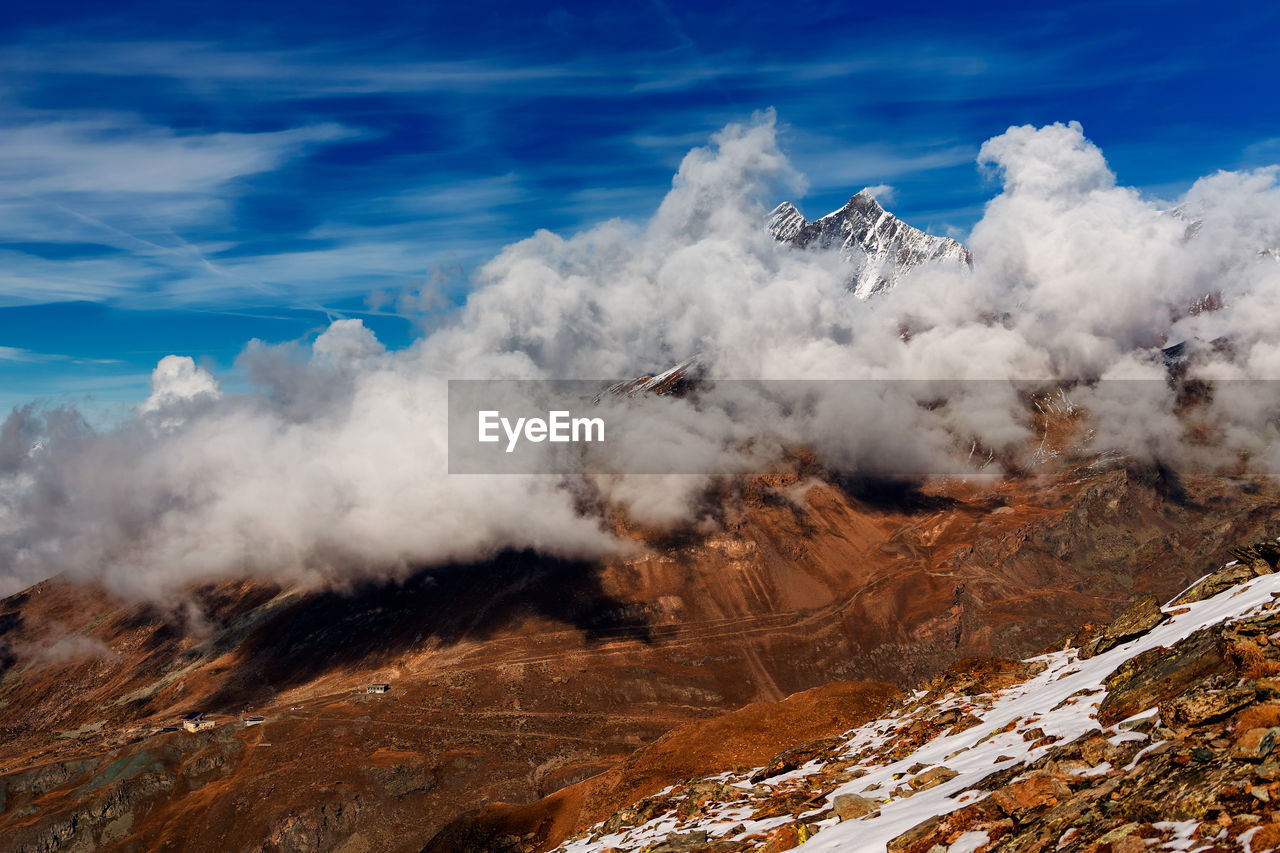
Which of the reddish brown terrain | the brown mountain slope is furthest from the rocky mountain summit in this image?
the reddish brown terrain

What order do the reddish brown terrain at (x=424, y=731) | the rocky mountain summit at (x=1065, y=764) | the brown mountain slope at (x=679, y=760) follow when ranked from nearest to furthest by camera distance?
1. the rocky mountain summit at (x=1065, y=764)
2. the brown mountain slope at (x=679, y=760)
3. the reddish brown terrain at (x=424, y=731)

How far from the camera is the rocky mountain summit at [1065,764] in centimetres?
1866

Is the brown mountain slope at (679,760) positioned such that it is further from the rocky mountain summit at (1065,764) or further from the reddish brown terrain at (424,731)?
the rocky mountain summit at (1065,764)

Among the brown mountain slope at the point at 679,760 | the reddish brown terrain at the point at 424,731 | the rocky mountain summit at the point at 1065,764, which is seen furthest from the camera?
A: the reddish brown terrain at the point at 424,731

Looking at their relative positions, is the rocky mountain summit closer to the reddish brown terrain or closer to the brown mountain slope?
the brown mountain slope

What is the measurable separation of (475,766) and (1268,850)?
434 ft

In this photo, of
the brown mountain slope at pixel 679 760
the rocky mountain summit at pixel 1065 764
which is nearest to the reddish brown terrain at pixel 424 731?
the brown mountain slope at pixel 679 760

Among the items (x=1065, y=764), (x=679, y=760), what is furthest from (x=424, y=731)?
(x=1065, y=764)

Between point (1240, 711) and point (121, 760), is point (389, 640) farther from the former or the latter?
point (1240, 711)

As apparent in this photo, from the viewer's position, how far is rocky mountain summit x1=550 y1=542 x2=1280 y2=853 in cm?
1866

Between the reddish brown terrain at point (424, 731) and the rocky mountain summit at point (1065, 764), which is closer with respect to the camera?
the rocky mountain summit at point (1065, 764)

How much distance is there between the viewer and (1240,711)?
69.8ft

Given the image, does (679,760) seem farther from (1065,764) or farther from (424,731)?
(424,731)

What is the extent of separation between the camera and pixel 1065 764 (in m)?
24.4
